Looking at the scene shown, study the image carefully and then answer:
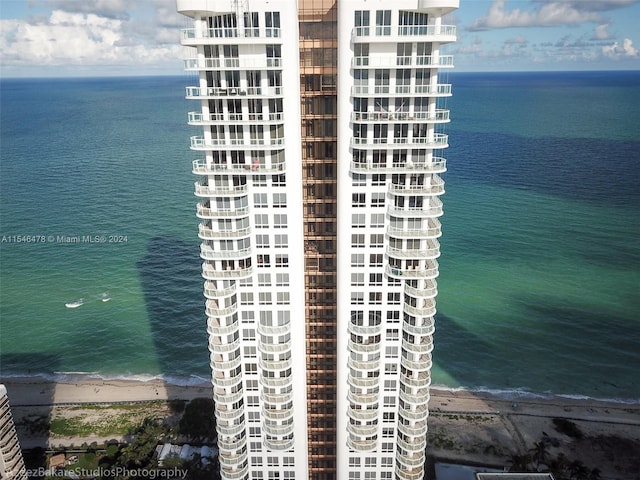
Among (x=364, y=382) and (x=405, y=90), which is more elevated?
(x=405, y=90)

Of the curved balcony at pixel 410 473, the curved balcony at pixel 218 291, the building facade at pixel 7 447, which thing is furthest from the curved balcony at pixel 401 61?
the building facade at pixel 7 447

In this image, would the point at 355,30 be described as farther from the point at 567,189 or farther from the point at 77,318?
the point at 567,189

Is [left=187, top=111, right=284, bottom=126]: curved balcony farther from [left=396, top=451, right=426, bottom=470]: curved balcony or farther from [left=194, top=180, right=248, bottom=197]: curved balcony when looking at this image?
[left=396, top=451, right=426, bottom=470]: curved balcony

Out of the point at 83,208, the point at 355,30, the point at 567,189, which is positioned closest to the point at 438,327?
the point at 355,30

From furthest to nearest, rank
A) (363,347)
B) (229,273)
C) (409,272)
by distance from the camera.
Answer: (363,347) < (229,273) < (409,272)

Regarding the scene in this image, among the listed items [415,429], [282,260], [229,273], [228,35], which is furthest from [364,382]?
[228,35]

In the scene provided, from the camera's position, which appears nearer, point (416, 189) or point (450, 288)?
point (416, 189)

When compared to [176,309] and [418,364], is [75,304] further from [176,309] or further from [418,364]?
[418,364]

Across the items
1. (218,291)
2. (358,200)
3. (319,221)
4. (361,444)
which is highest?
(358,200)
